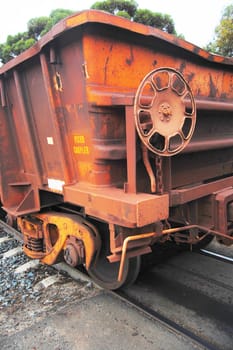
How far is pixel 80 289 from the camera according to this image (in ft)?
12.6

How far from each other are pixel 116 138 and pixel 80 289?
208cm

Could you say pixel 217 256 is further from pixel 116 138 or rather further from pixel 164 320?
pixel 116 138

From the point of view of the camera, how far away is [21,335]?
3066mm

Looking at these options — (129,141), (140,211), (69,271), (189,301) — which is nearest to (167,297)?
(189,301)

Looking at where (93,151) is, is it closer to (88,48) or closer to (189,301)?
(88,48)

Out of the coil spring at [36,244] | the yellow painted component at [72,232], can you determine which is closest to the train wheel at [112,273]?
the yellow painted component at [72,232]

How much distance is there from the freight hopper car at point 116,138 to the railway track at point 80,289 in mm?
256

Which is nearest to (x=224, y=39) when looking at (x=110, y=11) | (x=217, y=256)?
(x=110, y=11)

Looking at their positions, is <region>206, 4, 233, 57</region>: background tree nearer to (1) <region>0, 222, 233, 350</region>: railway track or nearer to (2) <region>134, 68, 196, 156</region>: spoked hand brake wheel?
(1) <region>0, 222, 233, 350</region>: railway track

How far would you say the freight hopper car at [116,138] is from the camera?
7.97 ft

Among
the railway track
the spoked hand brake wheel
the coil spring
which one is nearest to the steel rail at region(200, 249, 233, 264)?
the railway track

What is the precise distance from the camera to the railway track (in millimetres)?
3105

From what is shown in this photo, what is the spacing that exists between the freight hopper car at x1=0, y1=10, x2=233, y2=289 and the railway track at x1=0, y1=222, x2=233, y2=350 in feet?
0.84

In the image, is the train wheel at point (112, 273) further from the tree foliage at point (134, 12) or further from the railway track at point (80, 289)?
the tree foliage at point (134, 12)
